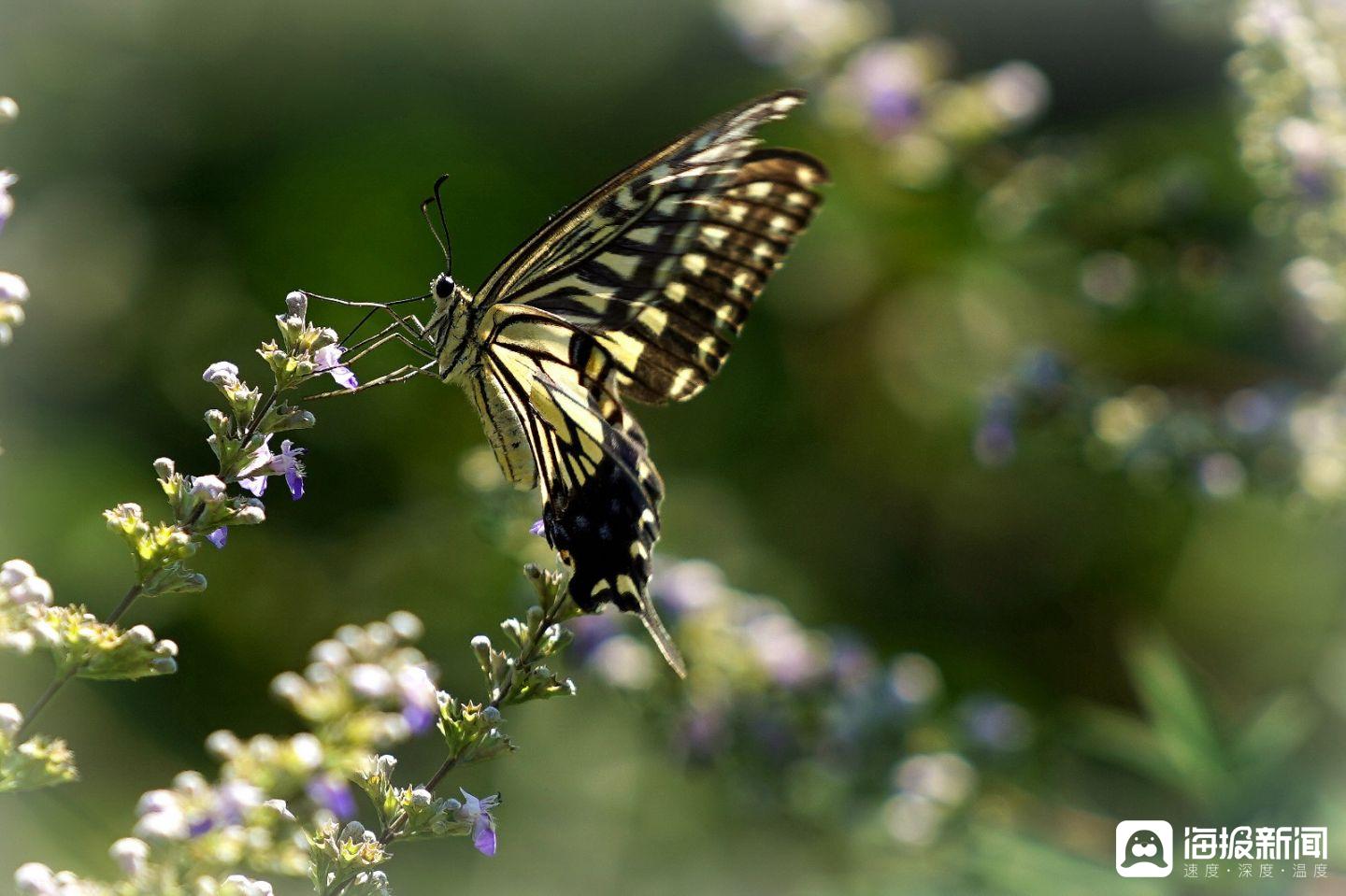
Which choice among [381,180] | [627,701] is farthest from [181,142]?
[627,701]

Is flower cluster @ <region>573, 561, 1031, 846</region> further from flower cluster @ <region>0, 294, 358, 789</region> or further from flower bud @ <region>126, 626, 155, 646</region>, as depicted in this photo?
flower bud @ <region>126, 626, 155, 646</region>

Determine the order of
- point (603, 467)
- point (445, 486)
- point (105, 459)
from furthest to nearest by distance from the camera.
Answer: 1. point (445, 486)
2. point (105, 459)
3. point (603, 467)

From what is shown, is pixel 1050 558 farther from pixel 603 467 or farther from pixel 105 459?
pixel 105 459

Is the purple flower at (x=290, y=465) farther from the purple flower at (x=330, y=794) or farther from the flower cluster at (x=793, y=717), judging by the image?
the flower cluster at (x=793, y=717)

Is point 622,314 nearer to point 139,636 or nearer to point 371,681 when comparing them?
point 371,681

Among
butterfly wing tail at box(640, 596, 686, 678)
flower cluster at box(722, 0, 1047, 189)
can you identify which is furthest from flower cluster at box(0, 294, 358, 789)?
flower cluster at box(722, 0, 1047, 189)

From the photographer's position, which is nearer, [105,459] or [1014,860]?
[1014,860]

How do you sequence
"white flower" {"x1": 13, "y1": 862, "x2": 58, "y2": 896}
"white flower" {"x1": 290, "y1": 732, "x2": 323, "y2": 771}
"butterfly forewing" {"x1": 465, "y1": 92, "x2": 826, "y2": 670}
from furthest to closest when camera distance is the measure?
"butterfly forewing" {"x1": 465, "y1": 92, "x2": 826, "y2": 670}, "white flower" {"x1": 290, "y1": 732, "x2": 323, "y2": 771}, "white flower" {"x1": 13, "y1": 862, "x2": 58, "y2": 896}

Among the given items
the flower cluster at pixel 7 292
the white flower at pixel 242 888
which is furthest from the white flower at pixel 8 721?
the flower cluster at pixel 7 292
